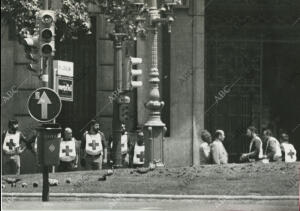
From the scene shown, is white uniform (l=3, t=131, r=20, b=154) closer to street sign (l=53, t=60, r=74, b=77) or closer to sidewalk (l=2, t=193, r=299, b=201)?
sidewalk (l=2, t=193, r=299, b=201)

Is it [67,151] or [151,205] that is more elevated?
[67,151]

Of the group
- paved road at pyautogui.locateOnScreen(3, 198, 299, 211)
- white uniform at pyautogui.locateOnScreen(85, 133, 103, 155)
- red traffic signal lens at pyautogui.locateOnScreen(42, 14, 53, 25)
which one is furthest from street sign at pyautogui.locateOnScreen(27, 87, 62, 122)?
white uniform at pyautogui.locateOnScreen(85, 133, 103, 155)

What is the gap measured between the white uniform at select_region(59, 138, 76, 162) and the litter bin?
7.05 m

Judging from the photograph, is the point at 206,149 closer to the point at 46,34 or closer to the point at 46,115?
the point at 46,34

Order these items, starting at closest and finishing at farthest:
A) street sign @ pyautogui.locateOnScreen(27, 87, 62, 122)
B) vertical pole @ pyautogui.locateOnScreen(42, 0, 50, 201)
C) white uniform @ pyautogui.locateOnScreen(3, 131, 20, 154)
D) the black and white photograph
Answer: street sign @ pyautogui.locateOnScreen(27, 87, 62, 122) → vertical pole @ pyautogui.locateOnScreen(42, 0, 50, 201) → white uniform @ pyautogui.locateOnScreen(3, 131, 20, 154) → the black and white photograph

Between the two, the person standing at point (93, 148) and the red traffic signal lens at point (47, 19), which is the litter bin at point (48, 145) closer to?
the red traffic signal lens at point (47, 19)

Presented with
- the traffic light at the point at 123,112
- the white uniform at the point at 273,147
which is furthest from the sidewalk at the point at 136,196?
the traffic light at the point at 123,112

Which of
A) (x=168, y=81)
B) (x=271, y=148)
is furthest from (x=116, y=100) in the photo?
(x=271, y=148)

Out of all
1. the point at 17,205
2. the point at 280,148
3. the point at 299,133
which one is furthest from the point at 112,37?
the point at 17,205

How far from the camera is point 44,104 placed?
54.6ft

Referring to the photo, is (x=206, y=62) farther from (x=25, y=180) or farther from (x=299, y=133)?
(x=25, y=180)

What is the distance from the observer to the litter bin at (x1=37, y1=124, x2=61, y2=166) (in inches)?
658

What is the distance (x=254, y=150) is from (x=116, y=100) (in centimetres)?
529

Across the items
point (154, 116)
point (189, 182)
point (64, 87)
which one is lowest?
point (189, 182)
